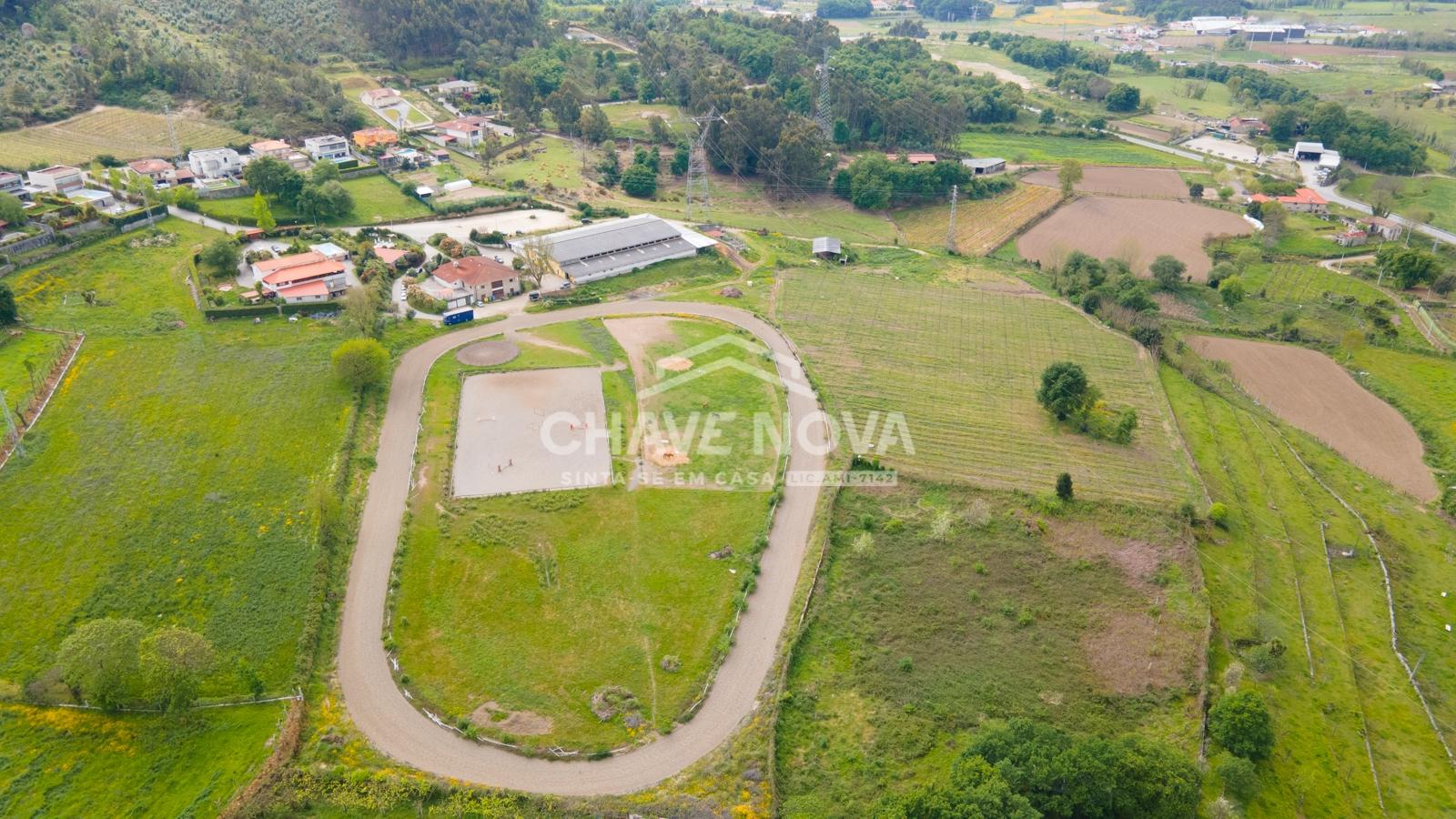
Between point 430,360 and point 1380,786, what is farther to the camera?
point 430,360

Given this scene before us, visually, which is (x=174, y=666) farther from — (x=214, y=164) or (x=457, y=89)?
(x=457, y=89)

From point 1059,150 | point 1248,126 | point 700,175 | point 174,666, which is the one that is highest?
point 1248,126

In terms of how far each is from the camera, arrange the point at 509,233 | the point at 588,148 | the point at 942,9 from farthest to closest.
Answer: the point at 942,9
the point at 588,148
the point at 509,233

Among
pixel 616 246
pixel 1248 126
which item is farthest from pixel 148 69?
pixel 1248 126

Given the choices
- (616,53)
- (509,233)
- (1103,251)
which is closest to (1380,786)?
(1103,251)

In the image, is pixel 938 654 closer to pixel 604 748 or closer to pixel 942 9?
pixel 604 748
